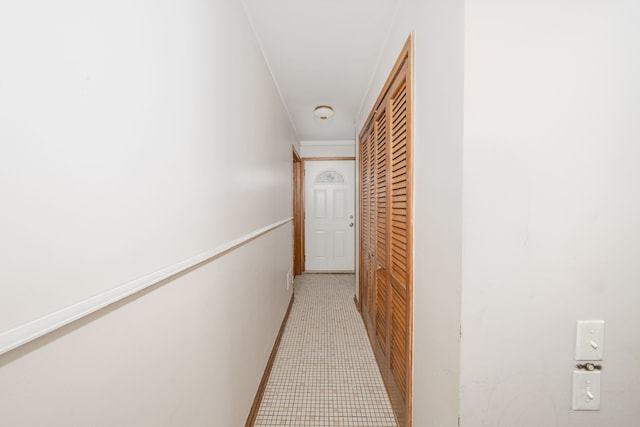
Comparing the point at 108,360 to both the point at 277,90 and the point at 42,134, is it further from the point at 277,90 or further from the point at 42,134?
the point at 277,90

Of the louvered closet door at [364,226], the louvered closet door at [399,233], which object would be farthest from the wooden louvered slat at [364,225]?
the louvered closet door at [399,233]

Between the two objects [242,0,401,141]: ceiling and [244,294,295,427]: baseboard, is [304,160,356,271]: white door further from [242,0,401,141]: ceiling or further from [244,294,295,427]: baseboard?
[244,294,295,427]: baseboard

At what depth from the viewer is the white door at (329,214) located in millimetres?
4691

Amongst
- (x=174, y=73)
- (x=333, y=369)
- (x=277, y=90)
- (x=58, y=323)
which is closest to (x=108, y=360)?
(x=58, y=323)

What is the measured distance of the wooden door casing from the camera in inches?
50.9

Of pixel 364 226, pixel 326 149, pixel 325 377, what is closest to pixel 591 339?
pixel 325 377

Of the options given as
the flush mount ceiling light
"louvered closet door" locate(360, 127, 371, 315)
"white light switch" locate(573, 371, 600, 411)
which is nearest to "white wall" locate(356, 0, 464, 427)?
"white light switch" locate(573, 371, 600, 411)

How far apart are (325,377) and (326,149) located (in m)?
3.45

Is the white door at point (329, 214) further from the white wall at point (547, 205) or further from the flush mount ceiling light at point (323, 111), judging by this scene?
the white wall at point (547, 205)

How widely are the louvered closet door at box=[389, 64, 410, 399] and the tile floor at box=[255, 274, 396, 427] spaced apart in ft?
1.00

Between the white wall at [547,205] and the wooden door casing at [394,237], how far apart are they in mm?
466

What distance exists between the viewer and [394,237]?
63.7 inches

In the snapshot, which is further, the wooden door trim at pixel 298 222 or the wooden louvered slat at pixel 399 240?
the wooden door trim at pixel 298 222

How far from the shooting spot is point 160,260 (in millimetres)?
730
